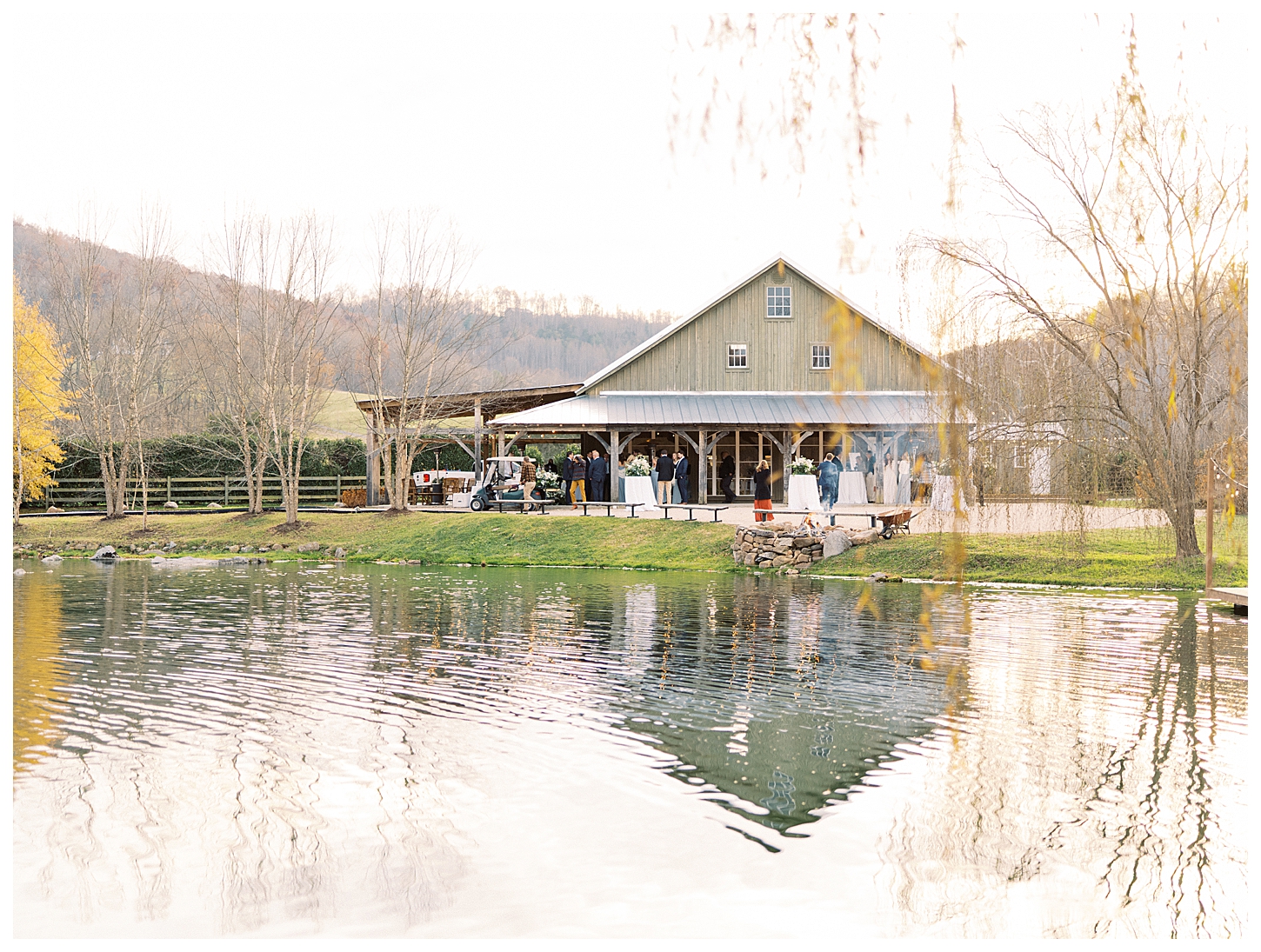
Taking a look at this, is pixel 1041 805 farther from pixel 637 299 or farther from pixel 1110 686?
pixel 637 299

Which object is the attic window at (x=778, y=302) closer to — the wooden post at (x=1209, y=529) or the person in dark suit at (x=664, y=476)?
the person in dark suit at (x=664, y=476)

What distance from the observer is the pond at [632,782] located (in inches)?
218

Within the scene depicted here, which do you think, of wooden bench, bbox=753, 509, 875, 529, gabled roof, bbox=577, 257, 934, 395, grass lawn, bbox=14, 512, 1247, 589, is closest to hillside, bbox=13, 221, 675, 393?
gabled roof, bbox=577, 257, 934, 395

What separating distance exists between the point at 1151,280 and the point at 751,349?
18532 mm

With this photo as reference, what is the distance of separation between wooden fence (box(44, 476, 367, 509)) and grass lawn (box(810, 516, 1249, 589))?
793 inches

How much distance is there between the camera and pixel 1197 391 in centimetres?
1797

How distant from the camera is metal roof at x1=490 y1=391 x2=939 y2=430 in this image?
102 feet

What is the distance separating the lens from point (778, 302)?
1345 inches

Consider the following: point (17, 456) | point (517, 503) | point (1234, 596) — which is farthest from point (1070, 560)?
point (17, 456)

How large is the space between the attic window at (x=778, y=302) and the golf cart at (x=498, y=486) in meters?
8.97

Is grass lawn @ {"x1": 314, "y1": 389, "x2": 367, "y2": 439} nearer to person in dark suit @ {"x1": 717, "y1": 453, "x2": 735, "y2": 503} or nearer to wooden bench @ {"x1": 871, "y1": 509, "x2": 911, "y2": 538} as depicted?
person in dark suit @ {"x1": 717, "y1": 453, "x2": 735, "y2": 503}

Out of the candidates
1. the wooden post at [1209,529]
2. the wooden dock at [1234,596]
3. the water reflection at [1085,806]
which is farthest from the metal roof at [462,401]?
the water reflection at [1085,806]

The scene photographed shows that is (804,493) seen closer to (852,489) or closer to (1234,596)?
(852,489)

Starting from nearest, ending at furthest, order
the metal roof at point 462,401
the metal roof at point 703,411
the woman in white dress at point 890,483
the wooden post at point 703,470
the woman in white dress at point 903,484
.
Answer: the metal roof at point 703,411
the wooden post at point 703,470
the woman in white dress at point 903,484
the woman in white dress at point 890,483
the metal roof at point 462,401
